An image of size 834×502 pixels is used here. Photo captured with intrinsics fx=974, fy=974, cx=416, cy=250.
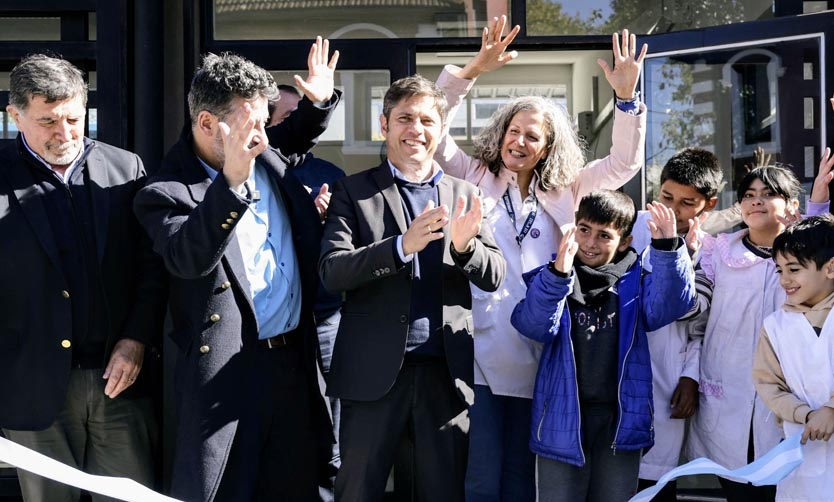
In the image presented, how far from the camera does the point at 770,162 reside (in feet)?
15.9

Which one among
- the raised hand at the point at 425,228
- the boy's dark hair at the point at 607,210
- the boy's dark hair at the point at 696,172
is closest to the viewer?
the raised hand at the point at 425,228

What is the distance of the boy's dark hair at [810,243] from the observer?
3498 millimetres

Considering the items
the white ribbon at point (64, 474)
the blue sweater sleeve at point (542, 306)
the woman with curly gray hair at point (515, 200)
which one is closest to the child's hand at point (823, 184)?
the woman with curly gray hair at point (515, 200)

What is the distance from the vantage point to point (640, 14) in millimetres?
5395

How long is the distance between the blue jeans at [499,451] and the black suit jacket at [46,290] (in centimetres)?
125

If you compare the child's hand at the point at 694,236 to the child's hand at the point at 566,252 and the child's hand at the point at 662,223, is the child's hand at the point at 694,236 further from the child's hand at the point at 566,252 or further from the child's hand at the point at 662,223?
the child's hand at the point at 566,252

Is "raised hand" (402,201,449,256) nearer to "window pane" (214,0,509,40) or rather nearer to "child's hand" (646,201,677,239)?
"child's hand" (646,201,677,239)

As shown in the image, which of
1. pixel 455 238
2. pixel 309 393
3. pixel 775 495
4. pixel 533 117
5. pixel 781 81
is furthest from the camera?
pixel 781 81

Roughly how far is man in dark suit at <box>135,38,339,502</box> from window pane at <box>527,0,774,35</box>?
93.9 inches

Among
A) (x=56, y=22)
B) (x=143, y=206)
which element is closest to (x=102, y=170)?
(x=143, y=206)

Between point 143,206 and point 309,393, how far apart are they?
85cm

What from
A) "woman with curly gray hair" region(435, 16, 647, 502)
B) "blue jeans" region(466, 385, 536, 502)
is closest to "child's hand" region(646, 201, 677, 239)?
"woman with curly gray hair" region(435, 16, 647, 502)

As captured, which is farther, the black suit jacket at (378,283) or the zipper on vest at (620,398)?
the zipper on vest at (620,398)

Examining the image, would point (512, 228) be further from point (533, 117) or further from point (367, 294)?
point (367, 294)
